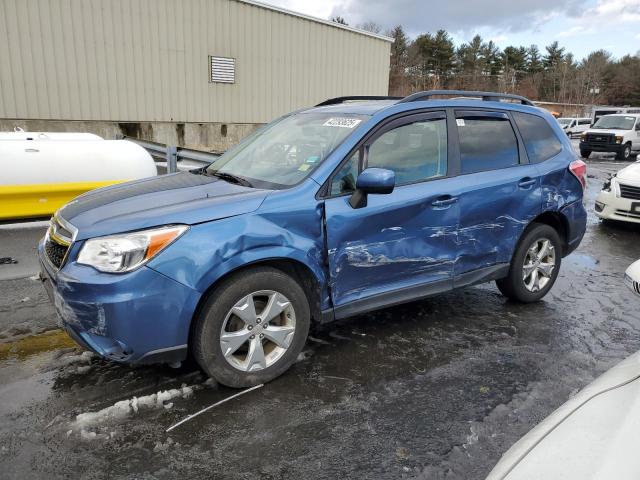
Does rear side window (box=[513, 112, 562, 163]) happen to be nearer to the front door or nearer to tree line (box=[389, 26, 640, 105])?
the front door

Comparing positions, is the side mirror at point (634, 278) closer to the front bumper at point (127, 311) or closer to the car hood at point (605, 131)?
the front bumper at point (127, 311)

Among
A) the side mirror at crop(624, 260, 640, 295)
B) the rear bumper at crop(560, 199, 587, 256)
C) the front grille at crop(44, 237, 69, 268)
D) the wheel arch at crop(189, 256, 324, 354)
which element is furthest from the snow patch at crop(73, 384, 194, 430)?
the rear bumper at crop(560, 199, 587, 256)

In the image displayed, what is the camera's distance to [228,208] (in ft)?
9.80

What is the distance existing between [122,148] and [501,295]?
563 centimetres

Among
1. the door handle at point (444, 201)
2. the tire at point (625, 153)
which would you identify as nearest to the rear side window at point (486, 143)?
the door handle at point (444, 201)

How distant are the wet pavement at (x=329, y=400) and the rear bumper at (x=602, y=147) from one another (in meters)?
20.4

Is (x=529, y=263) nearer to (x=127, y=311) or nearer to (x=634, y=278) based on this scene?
(x=634, y=278)

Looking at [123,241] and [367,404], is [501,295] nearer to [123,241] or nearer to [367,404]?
[367,404]

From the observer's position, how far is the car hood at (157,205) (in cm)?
285

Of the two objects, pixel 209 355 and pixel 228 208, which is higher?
pixel 228 208

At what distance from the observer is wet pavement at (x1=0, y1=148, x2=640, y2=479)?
2.52 meters

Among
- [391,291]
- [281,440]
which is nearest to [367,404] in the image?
[281,440]

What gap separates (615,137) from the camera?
858 inches

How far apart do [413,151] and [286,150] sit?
0.93 m
